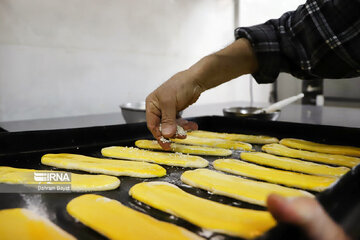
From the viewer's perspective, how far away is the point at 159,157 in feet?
3.96

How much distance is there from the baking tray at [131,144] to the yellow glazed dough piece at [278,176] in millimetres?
143

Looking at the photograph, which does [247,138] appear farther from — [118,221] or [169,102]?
[118,221]

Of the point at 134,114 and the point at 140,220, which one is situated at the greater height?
the point at 134,114

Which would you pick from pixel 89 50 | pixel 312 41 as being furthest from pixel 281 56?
pixel 89 50

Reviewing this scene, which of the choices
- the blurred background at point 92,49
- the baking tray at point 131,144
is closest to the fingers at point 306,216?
the baking tray at point 131,144

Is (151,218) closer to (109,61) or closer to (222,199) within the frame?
(222,199)

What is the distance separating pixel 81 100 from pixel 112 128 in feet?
3.39

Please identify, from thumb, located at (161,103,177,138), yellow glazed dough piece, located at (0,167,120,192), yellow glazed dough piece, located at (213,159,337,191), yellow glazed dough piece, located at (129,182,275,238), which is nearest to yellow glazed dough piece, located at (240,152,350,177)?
yellow glazed dough piece, located at (213,159,337,191)

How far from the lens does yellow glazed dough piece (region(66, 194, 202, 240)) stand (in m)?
0.64

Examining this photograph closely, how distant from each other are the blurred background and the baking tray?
93cm

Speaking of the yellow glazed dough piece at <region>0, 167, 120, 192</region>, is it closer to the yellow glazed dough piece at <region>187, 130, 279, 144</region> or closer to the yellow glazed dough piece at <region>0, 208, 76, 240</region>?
the yellow glazed dough piece at <region>0, 208, 76, 240</region>

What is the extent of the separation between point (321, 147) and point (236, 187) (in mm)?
644

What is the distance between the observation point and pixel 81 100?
7.72ft

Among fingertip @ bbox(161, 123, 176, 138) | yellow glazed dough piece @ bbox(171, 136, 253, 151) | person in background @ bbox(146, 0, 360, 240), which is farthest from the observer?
yellow glazed dough piece @ bbox(171, 136, 253, 151)
